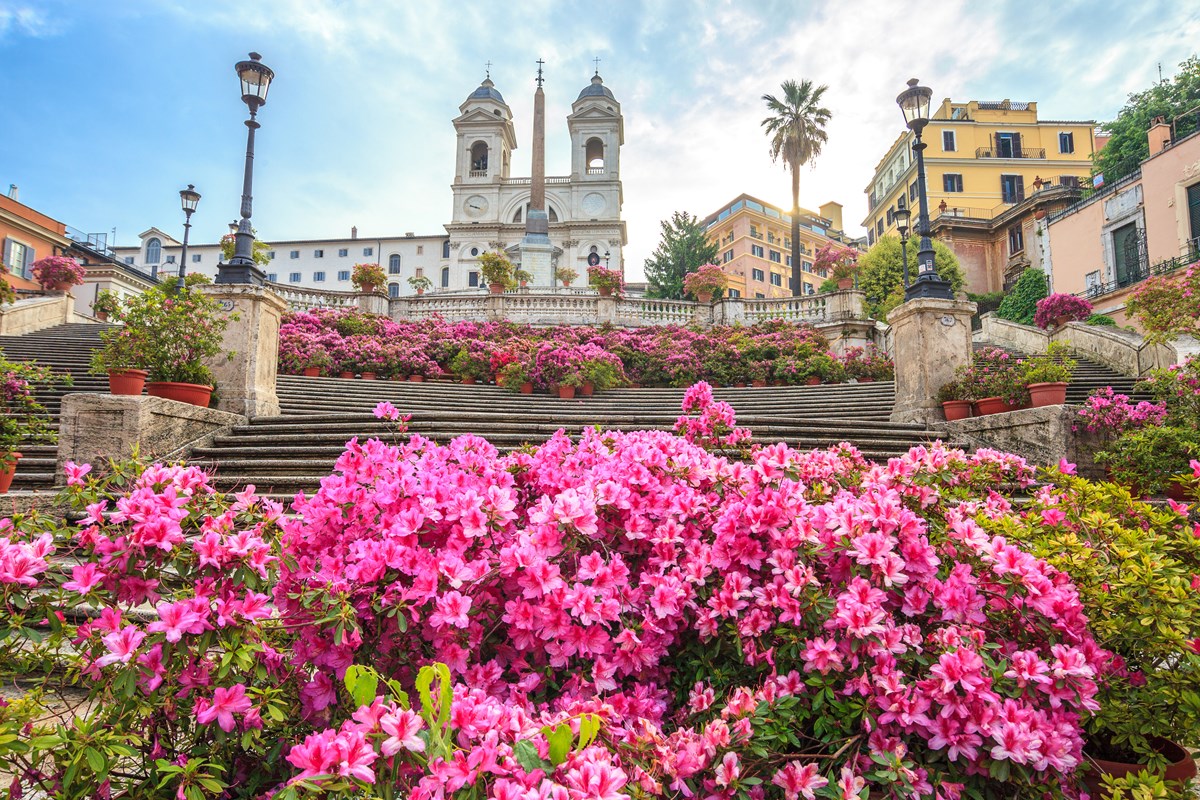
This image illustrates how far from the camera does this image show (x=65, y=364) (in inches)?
488

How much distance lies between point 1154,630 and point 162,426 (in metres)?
7.96

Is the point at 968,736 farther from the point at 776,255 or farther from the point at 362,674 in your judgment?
the point at 776,255

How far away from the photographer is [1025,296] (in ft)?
104

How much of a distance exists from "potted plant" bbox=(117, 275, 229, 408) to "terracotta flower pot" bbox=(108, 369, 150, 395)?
0.39 metres

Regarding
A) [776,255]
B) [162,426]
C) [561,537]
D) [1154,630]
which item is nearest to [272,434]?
[162,426]

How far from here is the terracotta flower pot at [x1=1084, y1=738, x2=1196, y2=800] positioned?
1.73m

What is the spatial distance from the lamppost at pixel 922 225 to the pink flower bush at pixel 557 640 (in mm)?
7597

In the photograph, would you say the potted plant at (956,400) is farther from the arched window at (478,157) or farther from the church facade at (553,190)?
the arched window at (478,157)

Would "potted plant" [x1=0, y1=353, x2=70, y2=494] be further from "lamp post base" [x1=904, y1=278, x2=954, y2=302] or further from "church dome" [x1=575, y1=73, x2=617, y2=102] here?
"church dome" [x1=575, y1=73, x2=617, y2=102]

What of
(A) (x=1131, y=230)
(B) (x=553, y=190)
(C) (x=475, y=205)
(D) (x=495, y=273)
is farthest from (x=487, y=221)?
(A) (x=1131, y=230)

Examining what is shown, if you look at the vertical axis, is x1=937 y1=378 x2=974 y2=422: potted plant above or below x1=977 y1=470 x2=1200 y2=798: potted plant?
above

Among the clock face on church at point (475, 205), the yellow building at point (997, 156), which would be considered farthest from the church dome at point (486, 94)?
the yellow building at point (997, 156)

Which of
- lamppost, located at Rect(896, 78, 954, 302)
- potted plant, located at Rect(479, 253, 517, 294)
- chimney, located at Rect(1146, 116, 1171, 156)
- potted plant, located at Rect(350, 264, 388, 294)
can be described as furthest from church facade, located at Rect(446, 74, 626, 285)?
lamppost, located at Rect(896, 78, 954, 302)

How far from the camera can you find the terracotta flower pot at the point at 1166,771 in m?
1.73
